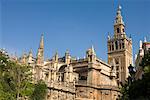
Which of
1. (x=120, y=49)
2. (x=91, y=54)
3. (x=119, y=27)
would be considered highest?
(x=119, y=27)

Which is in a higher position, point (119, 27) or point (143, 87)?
point (119, 27)

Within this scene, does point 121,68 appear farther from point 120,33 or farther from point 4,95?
point 4,95

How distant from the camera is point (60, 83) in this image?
55531 mm

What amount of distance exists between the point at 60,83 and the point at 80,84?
5.30 m

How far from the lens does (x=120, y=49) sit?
91.4 meters

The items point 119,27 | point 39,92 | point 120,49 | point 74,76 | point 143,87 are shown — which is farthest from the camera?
point 119,27

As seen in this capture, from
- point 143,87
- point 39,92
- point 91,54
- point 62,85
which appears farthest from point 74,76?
point 143,87

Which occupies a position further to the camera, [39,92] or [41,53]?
[41,53]

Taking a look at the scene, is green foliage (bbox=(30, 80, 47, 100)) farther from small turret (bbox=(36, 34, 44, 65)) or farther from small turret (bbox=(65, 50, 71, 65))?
small turret (bbox=(65, 50, 71, 65))

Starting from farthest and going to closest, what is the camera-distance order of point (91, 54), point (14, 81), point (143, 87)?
point (91, 54)
point (14, 81)
point (143, 87)

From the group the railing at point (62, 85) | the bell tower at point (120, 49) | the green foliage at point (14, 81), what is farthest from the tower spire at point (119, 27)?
the green foliage at point (14, 81)

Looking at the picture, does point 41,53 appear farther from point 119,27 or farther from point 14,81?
point 119,27

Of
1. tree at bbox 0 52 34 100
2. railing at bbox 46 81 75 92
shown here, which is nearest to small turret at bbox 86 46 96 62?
railing at bbox 46 81 75 92

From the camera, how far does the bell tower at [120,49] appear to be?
294 ft
